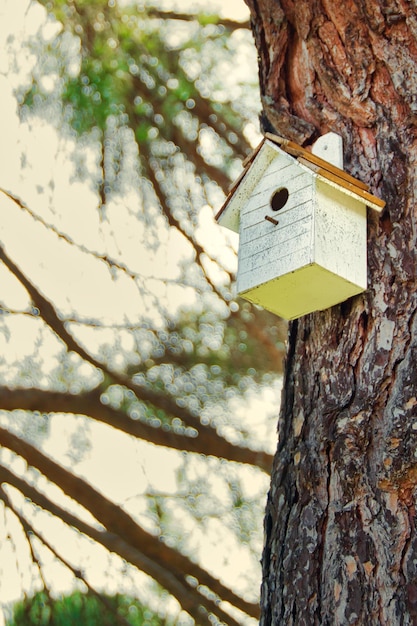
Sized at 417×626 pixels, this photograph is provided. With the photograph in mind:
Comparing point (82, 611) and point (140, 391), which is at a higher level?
point (140, 391)

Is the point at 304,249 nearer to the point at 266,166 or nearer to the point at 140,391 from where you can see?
the point at 266,166

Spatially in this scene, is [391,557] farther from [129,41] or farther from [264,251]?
[129,41]

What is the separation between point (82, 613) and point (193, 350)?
0.80 m

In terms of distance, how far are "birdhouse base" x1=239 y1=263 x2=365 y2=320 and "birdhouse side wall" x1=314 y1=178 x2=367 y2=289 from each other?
0.05 ft

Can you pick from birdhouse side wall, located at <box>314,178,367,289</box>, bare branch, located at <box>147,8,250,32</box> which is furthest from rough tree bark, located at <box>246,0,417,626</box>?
bare branch, located at <box>147,8,250,32</box>

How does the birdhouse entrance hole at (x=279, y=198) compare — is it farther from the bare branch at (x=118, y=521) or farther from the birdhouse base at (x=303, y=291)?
the bare branch at (x=118, y=521)

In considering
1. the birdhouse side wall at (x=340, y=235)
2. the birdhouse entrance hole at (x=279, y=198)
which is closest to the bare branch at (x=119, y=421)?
the birdhouse entrance hole at (x=279, y=198)

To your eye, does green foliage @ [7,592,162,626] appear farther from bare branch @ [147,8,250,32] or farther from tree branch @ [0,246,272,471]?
bare branch @ [147,8,250,32]

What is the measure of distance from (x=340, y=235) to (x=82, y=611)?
52.1 inches

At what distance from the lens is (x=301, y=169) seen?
127cm

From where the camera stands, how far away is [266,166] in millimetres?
1358

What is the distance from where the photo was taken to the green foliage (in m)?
2.09

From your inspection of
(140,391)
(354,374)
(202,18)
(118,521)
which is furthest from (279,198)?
(202,18)

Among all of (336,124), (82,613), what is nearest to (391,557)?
(336,124)
